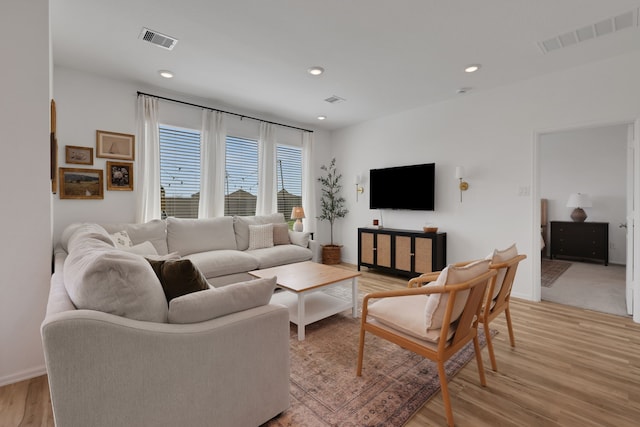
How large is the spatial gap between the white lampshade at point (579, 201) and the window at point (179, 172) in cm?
701

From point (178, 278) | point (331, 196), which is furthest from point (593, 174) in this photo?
point (178, 278)

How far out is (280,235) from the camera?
4.61 m

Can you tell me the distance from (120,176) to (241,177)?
5.49ft

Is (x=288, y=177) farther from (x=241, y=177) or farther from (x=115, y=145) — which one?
(x=115, y=145)

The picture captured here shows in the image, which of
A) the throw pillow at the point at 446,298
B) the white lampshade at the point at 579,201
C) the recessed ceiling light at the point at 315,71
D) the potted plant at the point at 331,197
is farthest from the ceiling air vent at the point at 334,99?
the white lampshade at the point at 579,201

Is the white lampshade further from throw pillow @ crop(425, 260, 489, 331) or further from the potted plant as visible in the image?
throw pillow @ crop(425, 260, 489, 331)

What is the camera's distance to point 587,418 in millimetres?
1628

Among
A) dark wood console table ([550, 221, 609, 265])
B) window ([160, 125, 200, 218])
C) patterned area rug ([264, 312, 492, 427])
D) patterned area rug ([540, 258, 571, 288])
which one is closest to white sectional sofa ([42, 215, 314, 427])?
patterned area rug ([264, 312, 492, 427])

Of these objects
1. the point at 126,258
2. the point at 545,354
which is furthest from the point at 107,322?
the point at 545,354

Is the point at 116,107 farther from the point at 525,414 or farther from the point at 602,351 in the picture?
the point at 602,351

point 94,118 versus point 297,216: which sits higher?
point 94,118

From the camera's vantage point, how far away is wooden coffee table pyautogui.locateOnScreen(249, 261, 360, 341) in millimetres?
2596

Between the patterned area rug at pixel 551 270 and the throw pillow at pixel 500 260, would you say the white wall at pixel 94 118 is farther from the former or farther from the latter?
the patterned area rug at pixel 551 270

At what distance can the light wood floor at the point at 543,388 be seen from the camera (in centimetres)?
163
